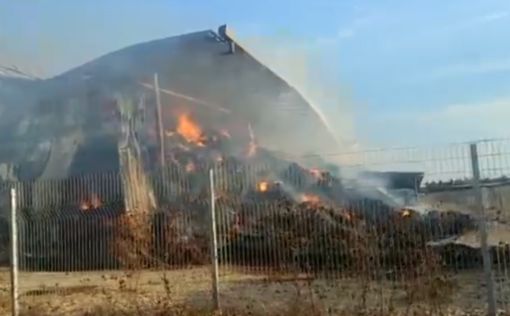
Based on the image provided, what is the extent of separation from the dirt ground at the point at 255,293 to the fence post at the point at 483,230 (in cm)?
48

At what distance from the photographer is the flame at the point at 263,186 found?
21.5 metres

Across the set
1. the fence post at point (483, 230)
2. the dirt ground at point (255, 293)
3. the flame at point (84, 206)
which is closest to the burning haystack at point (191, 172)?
the flame at point (84, 206)

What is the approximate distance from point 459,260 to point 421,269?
2.87 meters

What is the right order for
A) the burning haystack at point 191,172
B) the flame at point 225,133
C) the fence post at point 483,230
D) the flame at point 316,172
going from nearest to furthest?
the fence post at point 483,230
the burning haystack at point 191,172
the flame at point 316,172
the flame at point 225,133

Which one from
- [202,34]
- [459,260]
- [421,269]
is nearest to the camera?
[421,269]

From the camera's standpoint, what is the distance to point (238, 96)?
36938mm

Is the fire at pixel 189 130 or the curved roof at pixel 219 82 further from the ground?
the curved roof at pixel 219 82

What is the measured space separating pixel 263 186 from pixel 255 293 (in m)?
8.65

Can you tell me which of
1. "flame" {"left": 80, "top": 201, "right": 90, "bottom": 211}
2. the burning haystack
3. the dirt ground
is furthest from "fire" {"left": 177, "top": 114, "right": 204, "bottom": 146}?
the dirt ground

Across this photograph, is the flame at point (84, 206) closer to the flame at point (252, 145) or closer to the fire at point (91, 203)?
the fire at point (91, 203)

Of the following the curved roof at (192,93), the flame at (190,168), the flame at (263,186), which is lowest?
the flame at (263,186)

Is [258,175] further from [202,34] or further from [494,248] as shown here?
[202,34]

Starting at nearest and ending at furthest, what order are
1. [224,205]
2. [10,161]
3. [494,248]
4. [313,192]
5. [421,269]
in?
Answer: [421,269] → [494,248] → [224,205] → [313,192] → [10,161]

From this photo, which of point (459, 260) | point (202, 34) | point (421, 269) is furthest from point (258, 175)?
point (202, 34)
